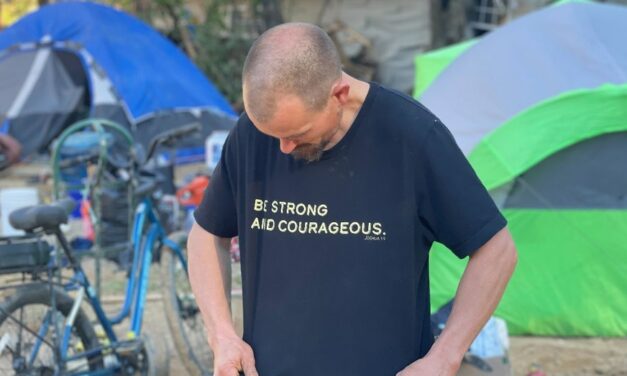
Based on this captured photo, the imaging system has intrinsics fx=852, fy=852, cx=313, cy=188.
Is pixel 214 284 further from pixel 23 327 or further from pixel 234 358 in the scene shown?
pixel 23 327

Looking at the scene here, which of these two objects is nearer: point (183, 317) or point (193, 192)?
point (183, 317)

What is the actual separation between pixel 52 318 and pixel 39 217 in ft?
1.53

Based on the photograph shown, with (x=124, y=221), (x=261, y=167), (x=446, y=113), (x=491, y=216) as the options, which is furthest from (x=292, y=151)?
(x=124, y=221)

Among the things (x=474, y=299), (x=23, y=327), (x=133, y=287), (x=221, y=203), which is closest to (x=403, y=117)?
(x=474, y=299)

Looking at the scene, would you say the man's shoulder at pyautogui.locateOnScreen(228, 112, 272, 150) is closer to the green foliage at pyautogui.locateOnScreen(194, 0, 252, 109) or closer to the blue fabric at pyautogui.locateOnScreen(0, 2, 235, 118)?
the blue fabric at pyautogui.locateOnScreen(0, 2, 235, 118)

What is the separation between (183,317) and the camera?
471 cm

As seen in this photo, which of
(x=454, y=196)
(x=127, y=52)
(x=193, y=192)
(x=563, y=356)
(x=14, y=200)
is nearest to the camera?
(x=454, y=196)

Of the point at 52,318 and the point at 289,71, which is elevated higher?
the point at 289,71

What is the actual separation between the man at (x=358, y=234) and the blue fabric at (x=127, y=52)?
27.5ft

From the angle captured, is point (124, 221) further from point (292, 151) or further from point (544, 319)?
point (292, 151)

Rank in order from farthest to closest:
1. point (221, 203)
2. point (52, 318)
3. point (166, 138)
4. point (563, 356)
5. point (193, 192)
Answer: point (193, 192)
point (563, 356)
point (166, 138)
point (52, 318)
point (221, 203)

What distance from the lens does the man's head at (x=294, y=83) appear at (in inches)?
75.5

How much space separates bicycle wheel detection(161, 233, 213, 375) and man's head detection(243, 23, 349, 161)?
2683 mm

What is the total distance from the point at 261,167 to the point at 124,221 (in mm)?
4778
